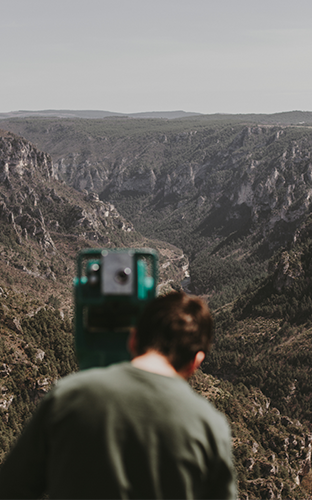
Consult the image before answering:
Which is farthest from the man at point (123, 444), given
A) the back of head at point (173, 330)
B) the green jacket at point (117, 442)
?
the back of head at point (173, 330)

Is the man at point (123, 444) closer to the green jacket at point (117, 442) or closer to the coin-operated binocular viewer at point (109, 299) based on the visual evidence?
the green jacket at point (117, 442)

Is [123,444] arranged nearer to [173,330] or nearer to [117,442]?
[117,442]

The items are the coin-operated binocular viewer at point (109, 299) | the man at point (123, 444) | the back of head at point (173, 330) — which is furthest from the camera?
the coin-operated binocular viewer at point (109, 299)

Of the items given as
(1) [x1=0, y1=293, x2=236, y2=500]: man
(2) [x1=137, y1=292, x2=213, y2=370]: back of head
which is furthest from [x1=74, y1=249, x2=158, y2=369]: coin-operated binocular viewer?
(1) [x1=0, y1=293, x2=236, y2=500]: man

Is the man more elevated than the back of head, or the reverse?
the back of head

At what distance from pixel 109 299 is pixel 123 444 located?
2.03 metres

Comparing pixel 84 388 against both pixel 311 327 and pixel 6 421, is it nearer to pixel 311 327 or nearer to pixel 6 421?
pixel 6 421

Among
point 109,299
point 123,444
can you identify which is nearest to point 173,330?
point 109,299

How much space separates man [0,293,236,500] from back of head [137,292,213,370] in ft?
1.21

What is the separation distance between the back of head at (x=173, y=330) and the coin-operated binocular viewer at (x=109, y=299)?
2.22 ft

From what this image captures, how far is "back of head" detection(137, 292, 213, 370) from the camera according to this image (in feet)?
19.9

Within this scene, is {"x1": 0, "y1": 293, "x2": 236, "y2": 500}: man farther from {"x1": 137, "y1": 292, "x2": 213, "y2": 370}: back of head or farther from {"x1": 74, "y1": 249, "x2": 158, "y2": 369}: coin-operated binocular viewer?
{"x1": 74, "y1": 249, "x2": 158, "y2": 369}: coin-operated binocular viewer

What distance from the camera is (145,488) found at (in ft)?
17.3

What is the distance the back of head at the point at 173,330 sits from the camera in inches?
239
